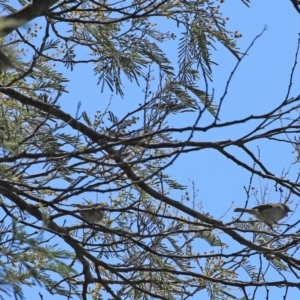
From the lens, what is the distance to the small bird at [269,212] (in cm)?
400

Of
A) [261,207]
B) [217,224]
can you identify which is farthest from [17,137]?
[261,207]

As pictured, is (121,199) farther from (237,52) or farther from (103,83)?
(237,52)

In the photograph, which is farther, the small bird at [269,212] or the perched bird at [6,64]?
the small bird at [269,212]

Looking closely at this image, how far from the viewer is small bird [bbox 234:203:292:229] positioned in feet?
13.1

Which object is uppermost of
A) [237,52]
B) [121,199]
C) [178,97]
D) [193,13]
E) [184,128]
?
[193,13]

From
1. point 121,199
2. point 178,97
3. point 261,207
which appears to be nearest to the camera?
point 178,97

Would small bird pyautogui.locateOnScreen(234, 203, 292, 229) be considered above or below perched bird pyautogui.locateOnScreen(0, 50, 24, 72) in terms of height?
above

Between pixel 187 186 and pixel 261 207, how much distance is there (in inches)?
18.9

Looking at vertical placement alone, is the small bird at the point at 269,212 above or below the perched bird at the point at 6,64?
above

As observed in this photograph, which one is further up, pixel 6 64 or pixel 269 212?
pixel 269 212

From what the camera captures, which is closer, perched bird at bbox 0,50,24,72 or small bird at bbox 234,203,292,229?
perched bird at bbox 0,50,24,72

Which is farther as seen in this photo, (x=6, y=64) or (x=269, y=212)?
(x=269, y=212)

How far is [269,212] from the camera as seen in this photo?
14.1 ft

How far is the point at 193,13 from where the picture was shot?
12.7 feet
